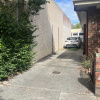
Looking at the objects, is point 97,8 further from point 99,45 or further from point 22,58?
point 22,58

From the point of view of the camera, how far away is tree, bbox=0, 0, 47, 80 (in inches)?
177

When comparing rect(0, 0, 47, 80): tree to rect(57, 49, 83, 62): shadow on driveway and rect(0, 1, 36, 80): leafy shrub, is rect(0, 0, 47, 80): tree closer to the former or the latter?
rect(0, 1, 36, 80): leafy shrub

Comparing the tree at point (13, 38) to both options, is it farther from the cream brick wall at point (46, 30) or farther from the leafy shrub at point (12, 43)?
the cream brick wall at point (46, 30)

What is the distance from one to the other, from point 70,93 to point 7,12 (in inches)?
136

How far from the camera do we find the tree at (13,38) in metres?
4.50

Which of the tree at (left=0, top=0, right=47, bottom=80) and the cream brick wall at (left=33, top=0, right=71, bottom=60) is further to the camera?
the cream brick wall at (left=33, top=0, right=71, bottom=60)

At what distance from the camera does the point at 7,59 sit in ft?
15.3

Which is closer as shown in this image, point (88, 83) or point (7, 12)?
point (88, 83)

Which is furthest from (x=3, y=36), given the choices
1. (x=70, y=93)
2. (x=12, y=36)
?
(x=70, y=93)

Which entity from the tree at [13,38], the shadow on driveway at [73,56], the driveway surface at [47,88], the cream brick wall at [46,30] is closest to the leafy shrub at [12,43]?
the tree at [13,38]

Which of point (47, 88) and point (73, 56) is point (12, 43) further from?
point (73, 56)

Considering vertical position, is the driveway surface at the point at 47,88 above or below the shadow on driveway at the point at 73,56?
below

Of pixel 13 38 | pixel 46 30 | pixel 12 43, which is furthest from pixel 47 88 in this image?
pixel 46 30

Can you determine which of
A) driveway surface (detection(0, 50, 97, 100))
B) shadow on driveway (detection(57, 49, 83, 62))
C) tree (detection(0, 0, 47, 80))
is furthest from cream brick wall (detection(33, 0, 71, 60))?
driveway surface (detection(0, 50, 97, 100))
